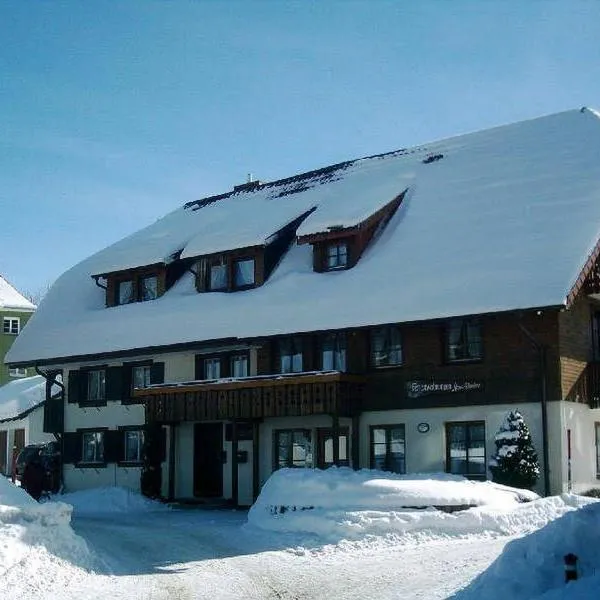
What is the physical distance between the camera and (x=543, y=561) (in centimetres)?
1120

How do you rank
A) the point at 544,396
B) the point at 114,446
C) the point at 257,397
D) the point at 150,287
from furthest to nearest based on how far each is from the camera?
the point at 150,287, the point at 114,446, the point at 257,397, the point at 544,396

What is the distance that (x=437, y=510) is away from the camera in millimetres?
19719

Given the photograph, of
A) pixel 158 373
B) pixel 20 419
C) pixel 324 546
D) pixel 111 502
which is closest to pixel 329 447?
pixel 111 502

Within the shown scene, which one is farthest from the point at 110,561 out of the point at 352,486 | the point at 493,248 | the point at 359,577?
the point at 493,248

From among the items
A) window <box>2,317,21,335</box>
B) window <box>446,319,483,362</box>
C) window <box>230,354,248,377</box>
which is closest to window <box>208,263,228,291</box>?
window <box>230,354,248,377</box>

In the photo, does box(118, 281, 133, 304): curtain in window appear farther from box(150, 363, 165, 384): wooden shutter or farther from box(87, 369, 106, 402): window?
box(150, 363, 165, 384): wooden shutter

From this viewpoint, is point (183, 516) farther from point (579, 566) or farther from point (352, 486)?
point (579, 566)

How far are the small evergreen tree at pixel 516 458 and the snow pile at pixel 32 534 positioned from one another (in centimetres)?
1040

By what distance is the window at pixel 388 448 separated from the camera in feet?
83.9

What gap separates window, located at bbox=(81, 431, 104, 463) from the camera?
108 ft

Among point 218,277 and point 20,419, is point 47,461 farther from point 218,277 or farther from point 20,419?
point 20,419

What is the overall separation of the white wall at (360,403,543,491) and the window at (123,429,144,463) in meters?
8.74

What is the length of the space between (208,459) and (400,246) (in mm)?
8865

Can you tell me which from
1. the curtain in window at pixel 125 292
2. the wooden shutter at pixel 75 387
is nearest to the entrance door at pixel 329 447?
the curtain in window at pixel 125 292
